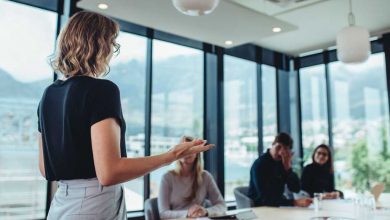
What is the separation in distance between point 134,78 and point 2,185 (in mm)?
1705

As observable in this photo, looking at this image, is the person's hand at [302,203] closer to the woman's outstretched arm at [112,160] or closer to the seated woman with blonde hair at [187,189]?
the seated woman with blonde hair at [187,189]

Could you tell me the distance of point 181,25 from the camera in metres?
3.21

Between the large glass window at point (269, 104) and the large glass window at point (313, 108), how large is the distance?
47 cm

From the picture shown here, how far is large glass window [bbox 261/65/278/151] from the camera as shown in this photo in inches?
221

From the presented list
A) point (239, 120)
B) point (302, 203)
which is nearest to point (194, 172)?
point (302, 203)

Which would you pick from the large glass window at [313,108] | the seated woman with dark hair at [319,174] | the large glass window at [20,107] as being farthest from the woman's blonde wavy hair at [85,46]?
the large glass window at [313,108]

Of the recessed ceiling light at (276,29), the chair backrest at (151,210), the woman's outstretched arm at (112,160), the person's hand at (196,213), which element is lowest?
the chair backrest at (151,210)

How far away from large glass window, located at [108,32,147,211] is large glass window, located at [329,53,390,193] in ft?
9.79

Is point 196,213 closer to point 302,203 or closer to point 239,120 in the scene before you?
point 302,203

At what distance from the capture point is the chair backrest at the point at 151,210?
2635 millimetres

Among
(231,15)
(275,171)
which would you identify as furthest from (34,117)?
(275,171)

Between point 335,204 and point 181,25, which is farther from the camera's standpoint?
point 181,25

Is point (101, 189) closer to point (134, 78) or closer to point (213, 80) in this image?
point (134, 78)

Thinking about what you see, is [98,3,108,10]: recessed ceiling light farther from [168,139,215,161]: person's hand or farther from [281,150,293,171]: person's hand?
[168,139,215,161]: person's hand
